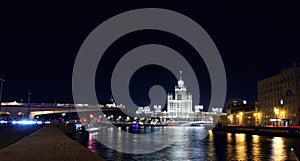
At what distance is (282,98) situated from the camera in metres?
95.9

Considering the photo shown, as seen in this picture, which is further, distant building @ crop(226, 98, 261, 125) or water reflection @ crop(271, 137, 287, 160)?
distant building @ crop(226, 98, 261, 125)

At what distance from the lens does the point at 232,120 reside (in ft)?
509

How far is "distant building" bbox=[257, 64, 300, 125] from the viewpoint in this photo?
87.5 metres

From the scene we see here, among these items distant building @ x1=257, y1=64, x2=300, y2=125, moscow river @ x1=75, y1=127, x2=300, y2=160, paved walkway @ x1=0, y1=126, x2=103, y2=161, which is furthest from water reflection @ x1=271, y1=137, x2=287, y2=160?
distant building @ x1=257, y1=64, x2=300, y2=125

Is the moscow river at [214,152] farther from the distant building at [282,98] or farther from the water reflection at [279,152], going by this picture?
the distant building at [282,98]

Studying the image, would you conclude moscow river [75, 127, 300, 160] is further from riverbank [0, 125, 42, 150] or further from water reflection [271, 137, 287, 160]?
riverbank [0, 125, 42, 150]

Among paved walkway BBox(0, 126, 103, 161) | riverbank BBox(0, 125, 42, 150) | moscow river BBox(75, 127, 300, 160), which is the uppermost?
paved walkway BBox(0, 126, 103, 161)

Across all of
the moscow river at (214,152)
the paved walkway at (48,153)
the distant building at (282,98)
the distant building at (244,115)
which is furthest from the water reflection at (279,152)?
the distant building at (244,115)

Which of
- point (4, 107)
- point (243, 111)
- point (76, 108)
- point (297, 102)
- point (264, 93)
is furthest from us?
point (76, 108)

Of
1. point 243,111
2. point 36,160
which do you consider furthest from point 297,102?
point 36,160

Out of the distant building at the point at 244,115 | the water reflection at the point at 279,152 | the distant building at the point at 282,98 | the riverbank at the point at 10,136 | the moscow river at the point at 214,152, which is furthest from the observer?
the distant building at the point at 244,115

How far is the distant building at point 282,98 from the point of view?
287 feet

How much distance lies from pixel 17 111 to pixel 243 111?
96212mm

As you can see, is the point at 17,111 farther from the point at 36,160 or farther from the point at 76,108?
the point at 36,160
